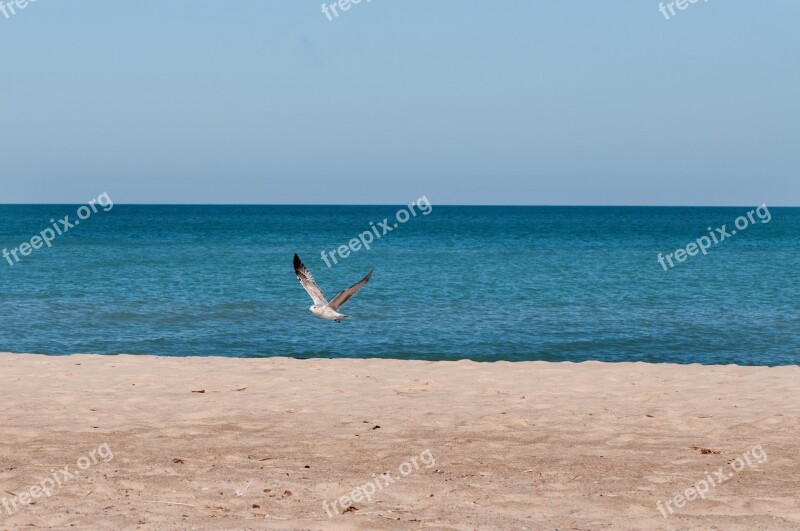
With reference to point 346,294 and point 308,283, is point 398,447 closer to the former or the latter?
point 346,294

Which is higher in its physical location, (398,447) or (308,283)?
(398,447)

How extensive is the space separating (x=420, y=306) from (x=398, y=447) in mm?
22777

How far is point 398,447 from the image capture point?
33.1 feet

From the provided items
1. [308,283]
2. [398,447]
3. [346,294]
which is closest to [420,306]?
[308,283]

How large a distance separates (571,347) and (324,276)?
30.7 meters

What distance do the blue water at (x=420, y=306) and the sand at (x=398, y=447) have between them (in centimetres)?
691

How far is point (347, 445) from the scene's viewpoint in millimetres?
10188

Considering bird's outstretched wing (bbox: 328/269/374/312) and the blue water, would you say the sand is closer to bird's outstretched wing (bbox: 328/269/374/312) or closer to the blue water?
bird's outstretched wing (bbox: 328/269/374/312)

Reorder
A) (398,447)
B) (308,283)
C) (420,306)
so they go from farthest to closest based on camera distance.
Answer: (420,306) < (308,283) < (398,447)

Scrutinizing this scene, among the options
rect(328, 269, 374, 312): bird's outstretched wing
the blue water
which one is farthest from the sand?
the blue water

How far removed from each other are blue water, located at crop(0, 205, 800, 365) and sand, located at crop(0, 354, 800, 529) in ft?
22.7

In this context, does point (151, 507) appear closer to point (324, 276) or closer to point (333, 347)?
point (333, 347)

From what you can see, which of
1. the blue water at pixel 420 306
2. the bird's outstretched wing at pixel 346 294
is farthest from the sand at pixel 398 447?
the blue water at pixel 420 306

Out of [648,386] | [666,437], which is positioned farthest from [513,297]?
[666,437]
